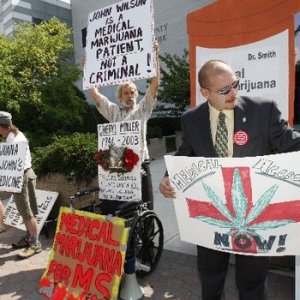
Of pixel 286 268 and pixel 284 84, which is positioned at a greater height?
pixel 284 84

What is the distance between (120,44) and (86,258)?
6.72 feet

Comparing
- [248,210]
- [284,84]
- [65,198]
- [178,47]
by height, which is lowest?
[65,198]

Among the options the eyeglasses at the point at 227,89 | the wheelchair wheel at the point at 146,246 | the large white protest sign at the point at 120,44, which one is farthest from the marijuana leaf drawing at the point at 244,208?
the large white protest sign at the point at 120,44

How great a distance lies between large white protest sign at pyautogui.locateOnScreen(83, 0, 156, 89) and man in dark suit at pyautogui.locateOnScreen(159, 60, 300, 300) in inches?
45.1

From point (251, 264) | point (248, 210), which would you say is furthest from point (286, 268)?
point (248, 210)

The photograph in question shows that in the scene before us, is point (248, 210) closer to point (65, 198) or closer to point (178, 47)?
point (65, 198)

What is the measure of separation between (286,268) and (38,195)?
3.51 m

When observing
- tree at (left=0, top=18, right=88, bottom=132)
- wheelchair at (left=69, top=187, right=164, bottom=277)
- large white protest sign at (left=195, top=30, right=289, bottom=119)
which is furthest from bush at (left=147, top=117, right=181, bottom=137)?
large white protest sign at (left=195, top=30, right=289, bottom=119)

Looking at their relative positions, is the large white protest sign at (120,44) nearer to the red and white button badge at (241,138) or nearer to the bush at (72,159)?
the red and white button badge at (241,138)

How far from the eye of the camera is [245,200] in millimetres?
2389

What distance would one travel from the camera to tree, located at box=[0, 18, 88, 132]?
12.9 meters

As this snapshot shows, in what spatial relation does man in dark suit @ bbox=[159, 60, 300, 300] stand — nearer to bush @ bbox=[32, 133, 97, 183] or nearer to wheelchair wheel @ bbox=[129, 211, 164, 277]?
wheelchair wheel @ bbox=[129, 211, 164, 277]

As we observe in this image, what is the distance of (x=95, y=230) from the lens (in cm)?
341

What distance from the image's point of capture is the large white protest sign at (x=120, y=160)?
382 cm
